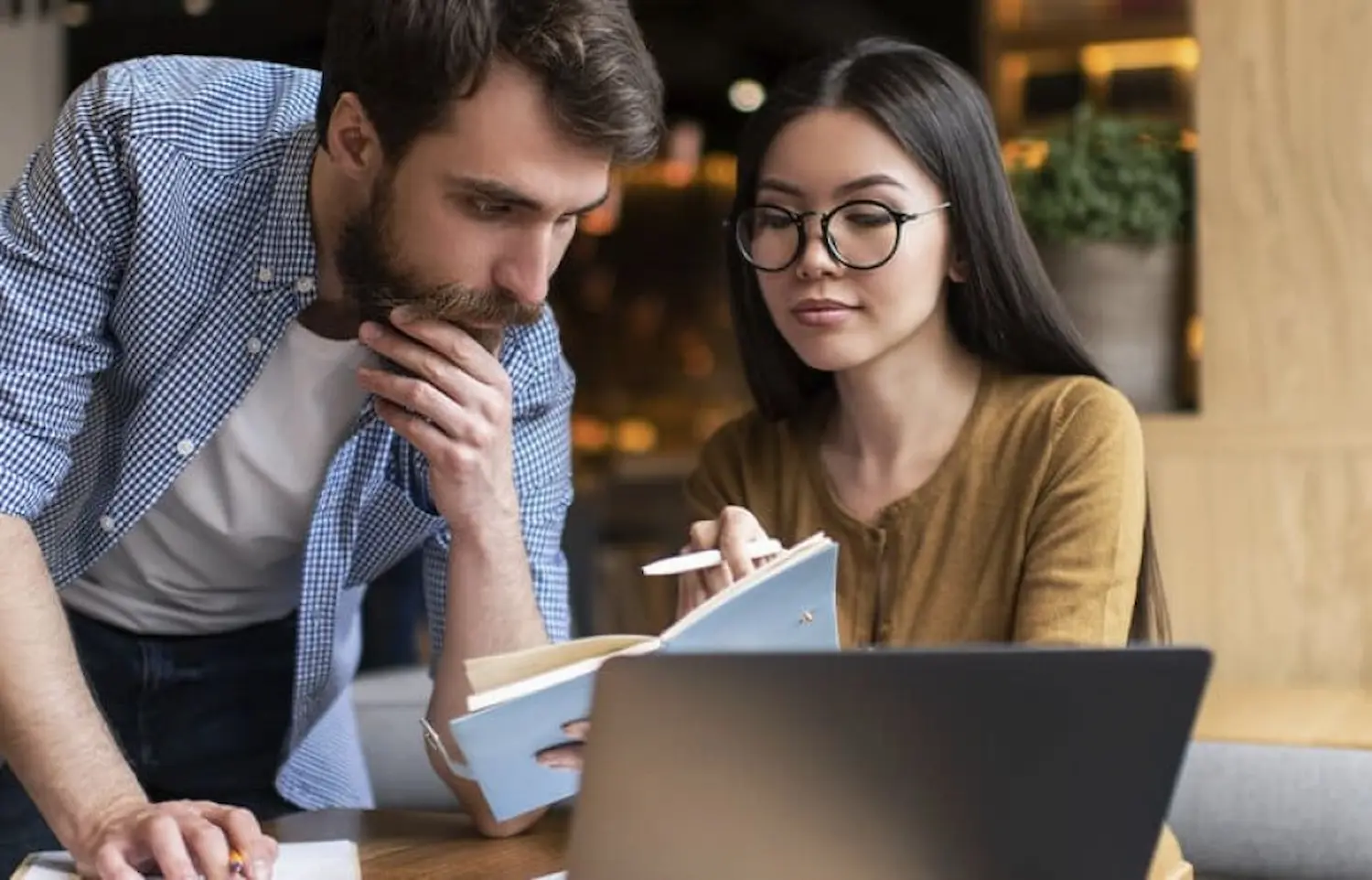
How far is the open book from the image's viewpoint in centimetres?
104

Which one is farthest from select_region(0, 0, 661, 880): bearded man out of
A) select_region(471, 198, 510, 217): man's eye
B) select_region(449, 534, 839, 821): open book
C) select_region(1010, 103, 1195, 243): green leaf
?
select_region(1010, 103, 1195, 243): green leaf

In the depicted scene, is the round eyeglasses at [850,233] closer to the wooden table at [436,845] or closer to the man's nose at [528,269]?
the man's nose at [528,269]

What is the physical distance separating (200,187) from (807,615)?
716 mm

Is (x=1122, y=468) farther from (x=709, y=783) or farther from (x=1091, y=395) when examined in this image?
(x=709, y=783)

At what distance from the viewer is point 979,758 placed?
0.91 m

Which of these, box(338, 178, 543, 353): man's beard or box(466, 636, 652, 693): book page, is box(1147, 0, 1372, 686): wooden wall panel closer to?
box(338, 178, 543, 353): man's beard

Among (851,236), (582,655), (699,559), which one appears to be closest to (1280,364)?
(851,236)

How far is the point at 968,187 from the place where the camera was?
1636 millimetres

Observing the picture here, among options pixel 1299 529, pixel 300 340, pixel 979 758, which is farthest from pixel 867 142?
pixel 1299 529

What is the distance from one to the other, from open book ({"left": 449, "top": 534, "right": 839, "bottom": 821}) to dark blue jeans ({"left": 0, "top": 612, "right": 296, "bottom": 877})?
598mm

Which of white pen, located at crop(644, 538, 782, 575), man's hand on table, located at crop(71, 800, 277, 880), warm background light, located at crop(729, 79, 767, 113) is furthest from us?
warm background light, located at crop(729, 79, 767, 113)

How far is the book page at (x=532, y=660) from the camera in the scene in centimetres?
104

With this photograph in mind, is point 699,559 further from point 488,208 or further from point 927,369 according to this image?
point 927,369

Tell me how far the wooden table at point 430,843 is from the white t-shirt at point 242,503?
30cm
